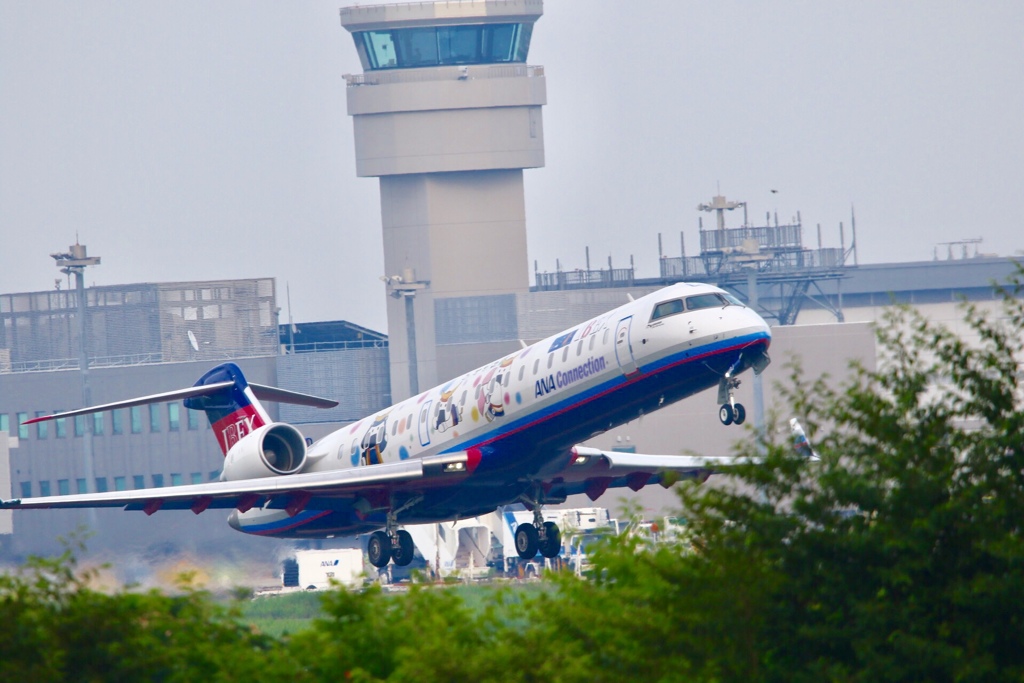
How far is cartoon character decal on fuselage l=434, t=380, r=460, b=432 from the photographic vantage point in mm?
33969

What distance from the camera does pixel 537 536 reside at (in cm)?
3584

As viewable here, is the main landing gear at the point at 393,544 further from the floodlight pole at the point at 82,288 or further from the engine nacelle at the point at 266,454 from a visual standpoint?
the floodlight pole at the point at 82,288

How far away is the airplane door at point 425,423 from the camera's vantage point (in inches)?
1375

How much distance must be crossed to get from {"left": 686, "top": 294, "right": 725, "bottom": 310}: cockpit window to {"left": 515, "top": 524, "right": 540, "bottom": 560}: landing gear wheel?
309 inches

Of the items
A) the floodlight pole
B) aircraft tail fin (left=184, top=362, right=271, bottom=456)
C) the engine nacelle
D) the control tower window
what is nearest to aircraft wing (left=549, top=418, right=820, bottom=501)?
the engine nacelle

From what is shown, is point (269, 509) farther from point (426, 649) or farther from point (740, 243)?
point (740, 243)

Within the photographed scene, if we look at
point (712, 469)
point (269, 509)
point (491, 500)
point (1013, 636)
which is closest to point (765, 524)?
point (712, 469)

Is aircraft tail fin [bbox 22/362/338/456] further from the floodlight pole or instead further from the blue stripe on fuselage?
the floodlight pole

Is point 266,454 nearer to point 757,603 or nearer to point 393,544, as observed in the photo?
point 393,544

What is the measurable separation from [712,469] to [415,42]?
286 feet

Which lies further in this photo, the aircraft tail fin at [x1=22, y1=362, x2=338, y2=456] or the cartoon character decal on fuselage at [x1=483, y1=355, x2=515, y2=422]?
the aircraft tail fin at [x1=22, y1=362, x2=338, y2=456]

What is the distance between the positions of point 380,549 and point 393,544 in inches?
12.9

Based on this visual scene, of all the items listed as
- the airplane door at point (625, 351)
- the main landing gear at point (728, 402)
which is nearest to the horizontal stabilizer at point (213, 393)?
the airplane door at point (625, 351)

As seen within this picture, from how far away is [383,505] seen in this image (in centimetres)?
3631
